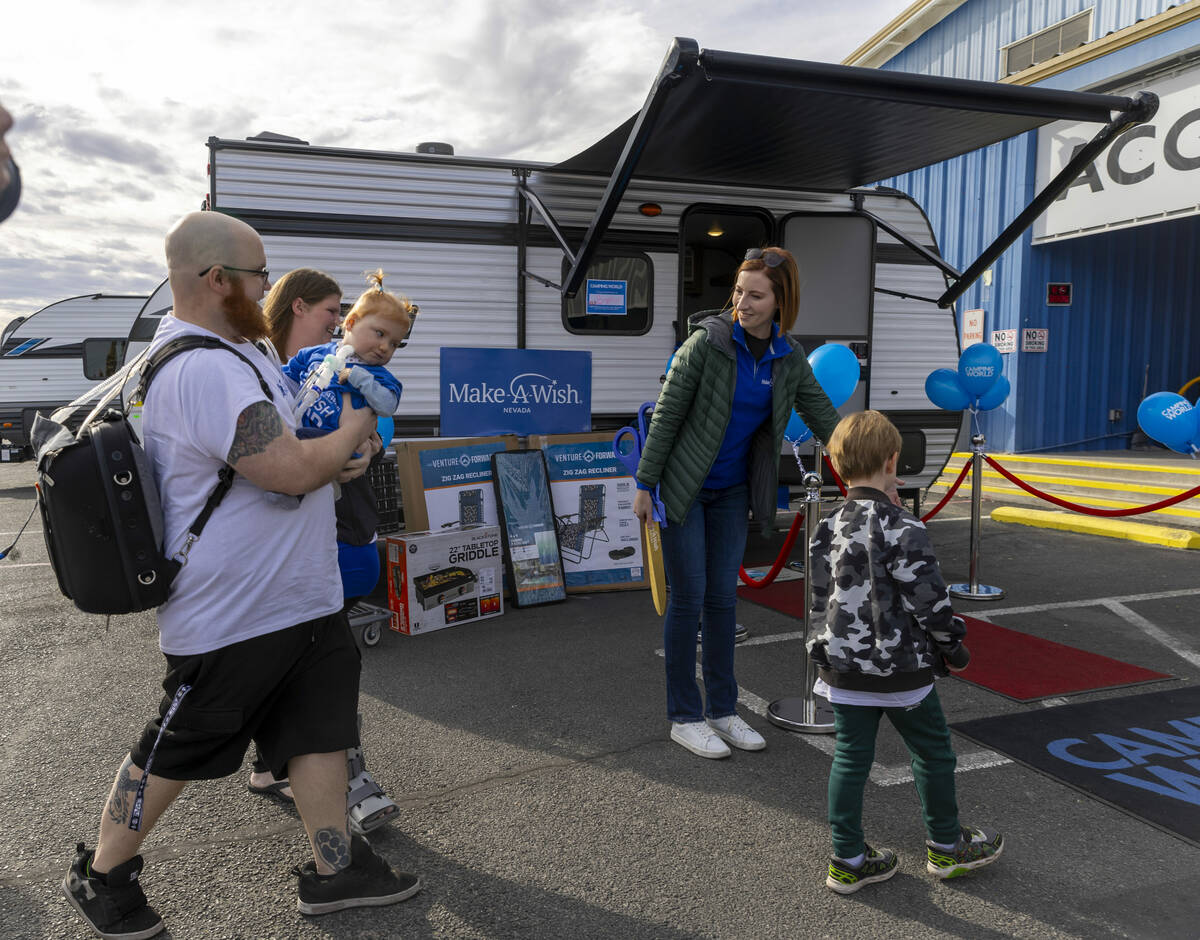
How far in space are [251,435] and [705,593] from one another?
1945 mm

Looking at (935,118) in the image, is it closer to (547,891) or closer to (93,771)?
(547,891)

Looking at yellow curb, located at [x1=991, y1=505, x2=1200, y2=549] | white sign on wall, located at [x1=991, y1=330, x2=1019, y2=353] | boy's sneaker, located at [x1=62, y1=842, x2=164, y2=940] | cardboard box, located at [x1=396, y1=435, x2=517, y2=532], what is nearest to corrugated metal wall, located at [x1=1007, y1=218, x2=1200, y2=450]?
white sign on wall, located at [x1=991, y1=330, x2=1019, y2=353]

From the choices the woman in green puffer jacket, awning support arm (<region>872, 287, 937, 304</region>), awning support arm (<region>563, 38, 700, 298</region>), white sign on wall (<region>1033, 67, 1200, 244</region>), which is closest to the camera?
the woman in green puffer jacket

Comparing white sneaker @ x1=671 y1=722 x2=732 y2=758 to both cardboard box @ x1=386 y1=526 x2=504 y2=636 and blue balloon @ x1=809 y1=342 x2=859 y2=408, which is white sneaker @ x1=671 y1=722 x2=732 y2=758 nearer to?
cardboard box @ x1=386 y1=526 x2=504 y2=636

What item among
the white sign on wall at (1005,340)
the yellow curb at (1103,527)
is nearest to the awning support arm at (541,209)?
the yellow curb at (1103,527)

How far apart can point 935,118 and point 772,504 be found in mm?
3167

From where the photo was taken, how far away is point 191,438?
2.00 meters

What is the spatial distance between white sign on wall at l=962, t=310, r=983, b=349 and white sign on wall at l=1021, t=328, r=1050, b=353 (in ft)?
2.10

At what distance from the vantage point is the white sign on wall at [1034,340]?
39.5ft

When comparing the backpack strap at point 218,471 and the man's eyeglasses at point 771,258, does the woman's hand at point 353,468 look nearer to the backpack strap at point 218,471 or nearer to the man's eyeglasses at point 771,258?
the backpack strap at point 218,471

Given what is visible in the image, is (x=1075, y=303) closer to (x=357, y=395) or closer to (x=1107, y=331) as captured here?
(x=1107, y=331)

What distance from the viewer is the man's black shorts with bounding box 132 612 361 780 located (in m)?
2.08

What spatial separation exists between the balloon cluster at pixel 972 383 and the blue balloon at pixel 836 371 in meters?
1.64

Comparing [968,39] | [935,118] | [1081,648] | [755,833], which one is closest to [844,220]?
[935,118]
